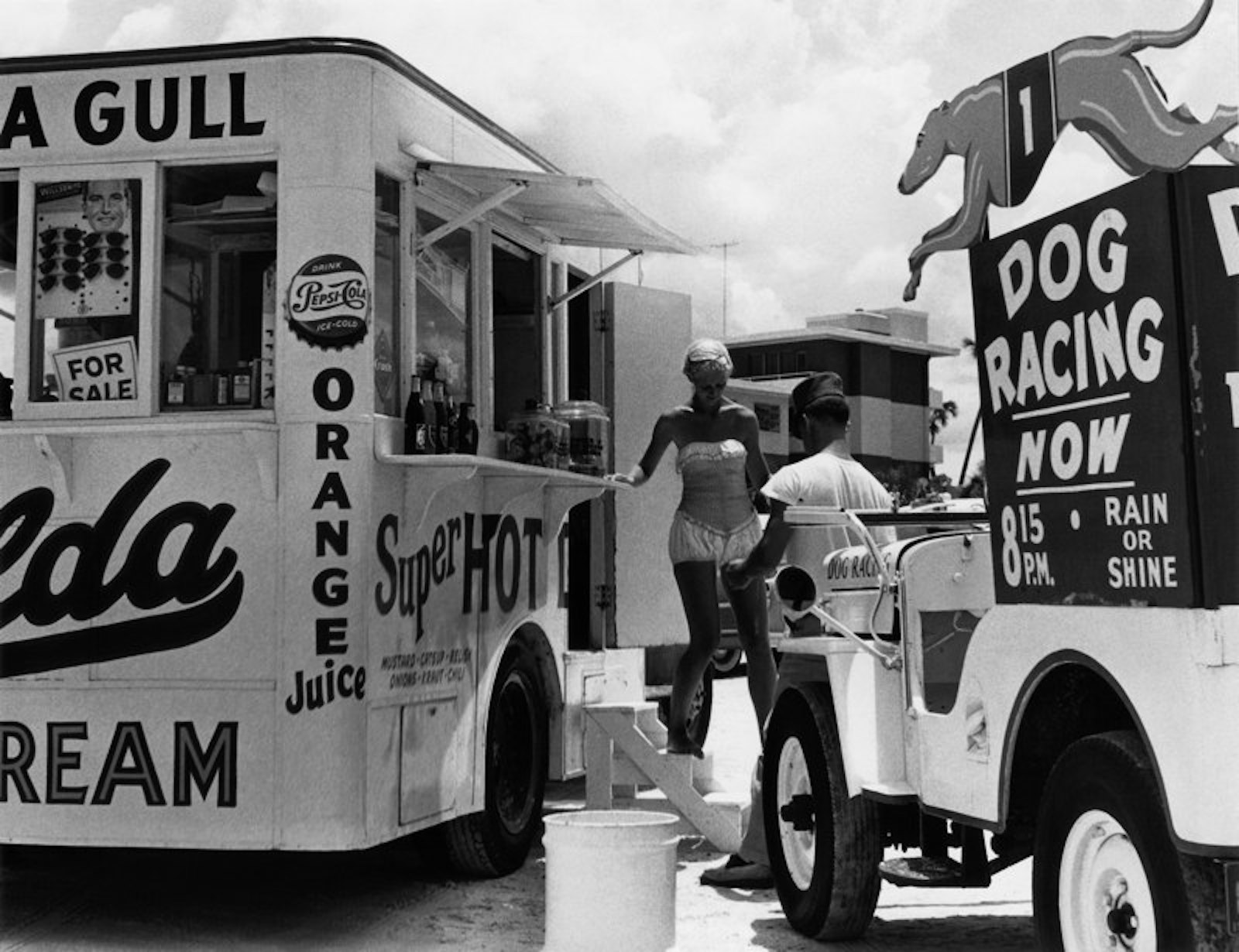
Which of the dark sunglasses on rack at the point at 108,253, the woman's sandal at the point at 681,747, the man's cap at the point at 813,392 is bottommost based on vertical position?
the woman's sandal at the point at 681,747

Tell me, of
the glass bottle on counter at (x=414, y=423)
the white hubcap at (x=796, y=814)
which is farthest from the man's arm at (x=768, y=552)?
the glass bottle on counter at (x=414, y=423)

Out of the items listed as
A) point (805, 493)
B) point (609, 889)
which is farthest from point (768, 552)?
point (609, 889)

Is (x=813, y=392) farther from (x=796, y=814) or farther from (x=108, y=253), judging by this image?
(x=108, y=253)

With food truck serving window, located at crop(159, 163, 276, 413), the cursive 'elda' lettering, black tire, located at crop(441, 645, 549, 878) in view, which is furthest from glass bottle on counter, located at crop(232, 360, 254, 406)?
black tire, located at crop(441, 645, 549, 878)

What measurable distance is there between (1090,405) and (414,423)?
2977 millimetres

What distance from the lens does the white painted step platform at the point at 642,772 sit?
7051mm

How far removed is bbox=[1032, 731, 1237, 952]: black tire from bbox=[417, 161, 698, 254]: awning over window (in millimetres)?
3399

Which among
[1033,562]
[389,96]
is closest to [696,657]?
[389,96]

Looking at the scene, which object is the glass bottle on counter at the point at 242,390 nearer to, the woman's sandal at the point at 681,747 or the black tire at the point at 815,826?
the black tire at the point at 815,826

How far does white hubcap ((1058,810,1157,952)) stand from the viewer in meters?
3.76

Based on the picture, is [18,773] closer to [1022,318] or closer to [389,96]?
[389,96]

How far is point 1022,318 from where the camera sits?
4.29 m

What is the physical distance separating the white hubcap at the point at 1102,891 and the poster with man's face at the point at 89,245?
12.4 ft

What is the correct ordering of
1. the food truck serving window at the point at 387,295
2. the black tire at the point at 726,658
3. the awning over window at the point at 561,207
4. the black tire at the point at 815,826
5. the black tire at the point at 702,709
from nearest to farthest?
1. the black tire at the point at 815,826
2. the food truck serving window at the point at 387,295
3. the awning over window at the point at 561,207
4. the black tire at the point at 702,709
5. the black tire at the point at 726,658
